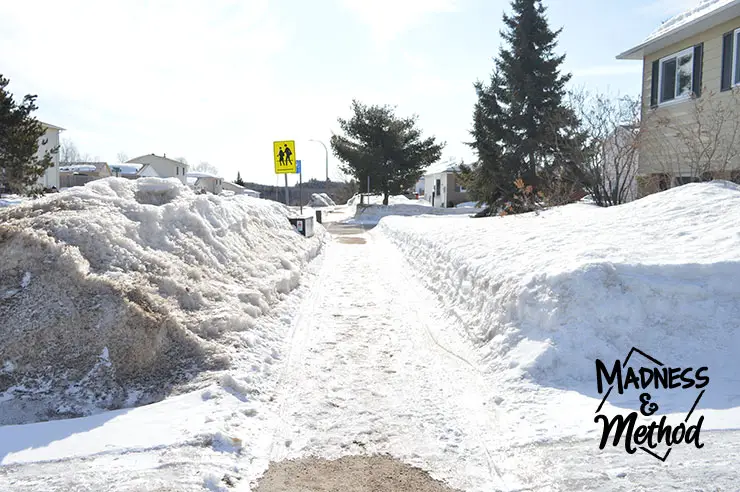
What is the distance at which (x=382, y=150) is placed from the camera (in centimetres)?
3897

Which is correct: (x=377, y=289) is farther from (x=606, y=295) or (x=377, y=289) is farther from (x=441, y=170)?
(x=441, y=170)

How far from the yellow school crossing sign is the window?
38.0 ft

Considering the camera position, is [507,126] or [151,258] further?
A: [507,126]

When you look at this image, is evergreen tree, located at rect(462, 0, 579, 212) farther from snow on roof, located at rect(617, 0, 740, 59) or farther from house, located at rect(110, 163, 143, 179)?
house, located at rect(110, 163, 143, 179)

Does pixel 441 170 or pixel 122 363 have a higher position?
pixel 441 170

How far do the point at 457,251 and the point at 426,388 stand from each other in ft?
15.8

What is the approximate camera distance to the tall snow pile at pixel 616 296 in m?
4.92

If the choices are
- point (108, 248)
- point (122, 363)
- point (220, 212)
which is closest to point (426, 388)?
point (122, 363)

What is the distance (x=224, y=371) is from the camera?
5059 millimetres

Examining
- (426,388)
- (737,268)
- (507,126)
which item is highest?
(507,126)

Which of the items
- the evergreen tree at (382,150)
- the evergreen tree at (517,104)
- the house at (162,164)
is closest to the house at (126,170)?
the house at (162,164)

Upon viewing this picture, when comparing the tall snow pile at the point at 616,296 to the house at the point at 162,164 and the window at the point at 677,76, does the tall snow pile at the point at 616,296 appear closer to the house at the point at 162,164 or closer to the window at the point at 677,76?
the window at the point at 677,76

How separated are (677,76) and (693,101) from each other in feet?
5.72

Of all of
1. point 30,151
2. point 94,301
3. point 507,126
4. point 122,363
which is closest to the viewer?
point 122,363
